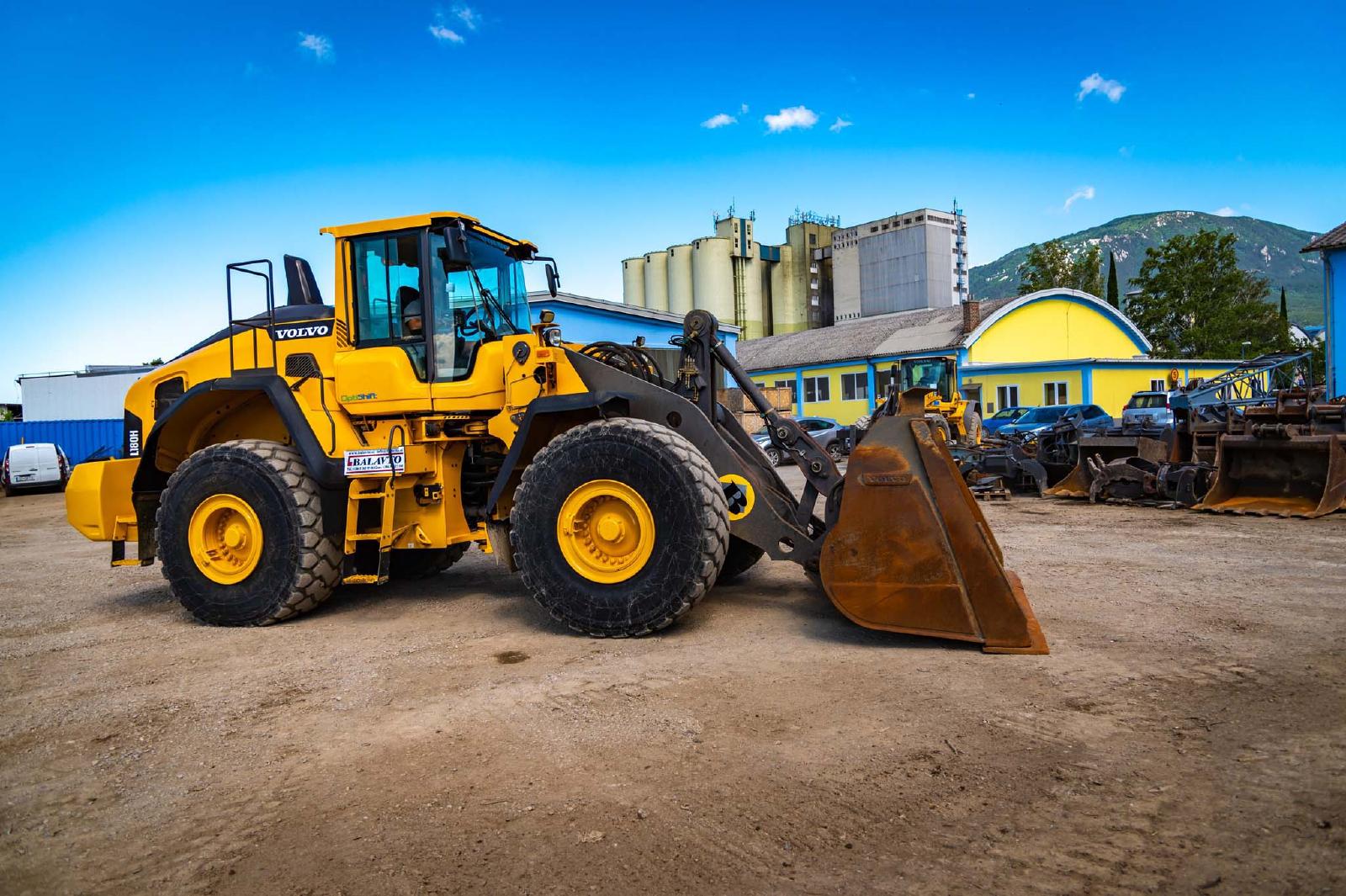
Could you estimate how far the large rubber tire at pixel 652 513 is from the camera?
541 centimetres

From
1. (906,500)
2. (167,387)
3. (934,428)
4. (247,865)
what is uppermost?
(167,387)

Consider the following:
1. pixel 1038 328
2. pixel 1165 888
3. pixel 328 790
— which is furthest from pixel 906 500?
pixel 1038 328

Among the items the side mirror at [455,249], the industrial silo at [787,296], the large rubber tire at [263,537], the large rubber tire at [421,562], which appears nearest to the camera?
the side mirror at [455,249]

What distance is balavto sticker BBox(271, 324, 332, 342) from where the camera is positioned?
6.82 meters

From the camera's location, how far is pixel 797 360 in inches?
1731

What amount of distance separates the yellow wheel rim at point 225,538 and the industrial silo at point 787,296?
5628 cm

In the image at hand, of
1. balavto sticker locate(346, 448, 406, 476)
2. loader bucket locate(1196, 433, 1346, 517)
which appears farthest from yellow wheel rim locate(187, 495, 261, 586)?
loader bucket locate(1196, 433, 1346, 517)

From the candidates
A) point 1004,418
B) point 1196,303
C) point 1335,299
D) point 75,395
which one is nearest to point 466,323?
point 1335,299

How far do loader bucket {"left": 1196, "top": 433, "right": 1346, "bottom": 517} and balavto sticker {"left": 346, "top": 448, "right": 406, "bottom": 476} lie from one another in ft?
32.8

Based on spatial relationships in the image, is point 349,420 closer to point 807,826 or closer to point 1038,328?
point 807,826

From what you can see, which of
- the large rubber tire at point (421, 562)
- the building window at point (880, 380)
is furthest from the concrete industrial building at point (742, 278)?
the large rubber tire at point (421, 562)

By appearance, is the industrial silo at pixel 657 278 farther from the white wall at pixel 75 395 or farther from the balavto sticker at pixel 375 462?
the balavto sticker at pixel 375 462

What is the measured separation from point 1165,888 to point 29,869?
11.8 ft

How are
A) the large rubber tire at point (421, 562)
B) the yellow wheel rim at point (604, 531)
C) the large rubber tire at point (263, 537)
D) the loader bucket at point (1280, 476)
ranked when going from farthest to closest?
the loader bucket at point (1280, 476) < the large rubber tire at point (421, 562) < the large rubber tire at point (263, 537) < the yellow wheel rim at point (604, 531)
